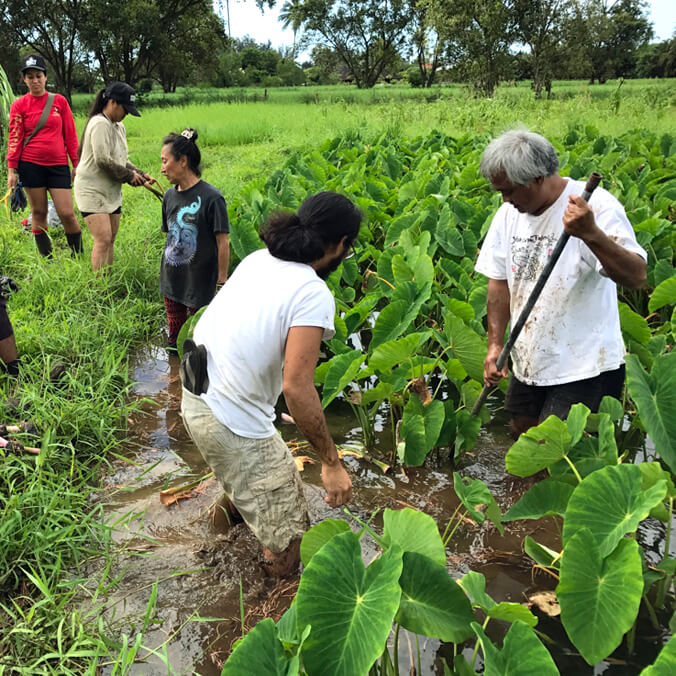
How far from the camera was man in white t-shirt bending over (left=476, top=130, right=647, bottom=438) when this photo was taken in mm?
2020

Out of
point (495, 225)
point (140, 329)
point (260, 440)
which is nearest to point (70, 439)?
point (260, 440)

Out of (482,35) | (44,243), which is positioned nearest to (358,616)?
(44,243)

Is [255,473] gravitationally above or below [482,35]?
below

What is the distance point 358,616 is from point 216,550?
116 cm

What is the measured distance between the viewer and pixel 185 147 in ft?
10.2

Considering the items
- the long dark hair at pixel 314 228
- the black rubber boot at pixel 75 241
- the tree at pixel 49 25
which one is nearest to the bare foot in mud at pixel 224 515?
the long dark hair at pixel 314 228

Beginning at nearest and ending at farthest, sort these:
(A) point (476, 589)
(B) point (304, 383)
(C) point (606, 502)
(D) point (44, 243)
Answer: (A) point (476, 589)
(C) point (606, 502)
(B) point (304, 383)
(D) point (44, 243)

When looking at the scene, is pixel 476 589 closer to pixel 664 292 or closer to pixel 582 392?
pixel 582 392

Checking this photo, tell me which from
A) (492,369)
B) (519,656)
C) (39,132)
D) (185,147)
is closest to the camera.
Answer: (519,656)

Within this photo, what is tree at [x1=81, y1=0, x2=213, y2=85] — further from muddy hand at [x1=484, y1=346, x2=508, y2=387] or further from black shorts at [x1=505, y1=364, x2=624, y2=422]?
black shorts at [x1=505, y1=364, x2=624, y2=422]

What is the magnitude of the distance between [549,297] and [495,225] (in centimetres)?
36

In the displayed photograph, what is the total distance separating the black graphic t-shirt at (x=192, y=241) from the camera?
3.23m

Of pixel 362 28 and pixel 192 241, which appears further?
pixel 362 28

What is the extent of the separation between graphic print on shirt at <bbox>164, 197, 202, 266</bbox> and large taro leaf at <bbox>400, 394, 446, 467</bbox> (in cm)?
143
